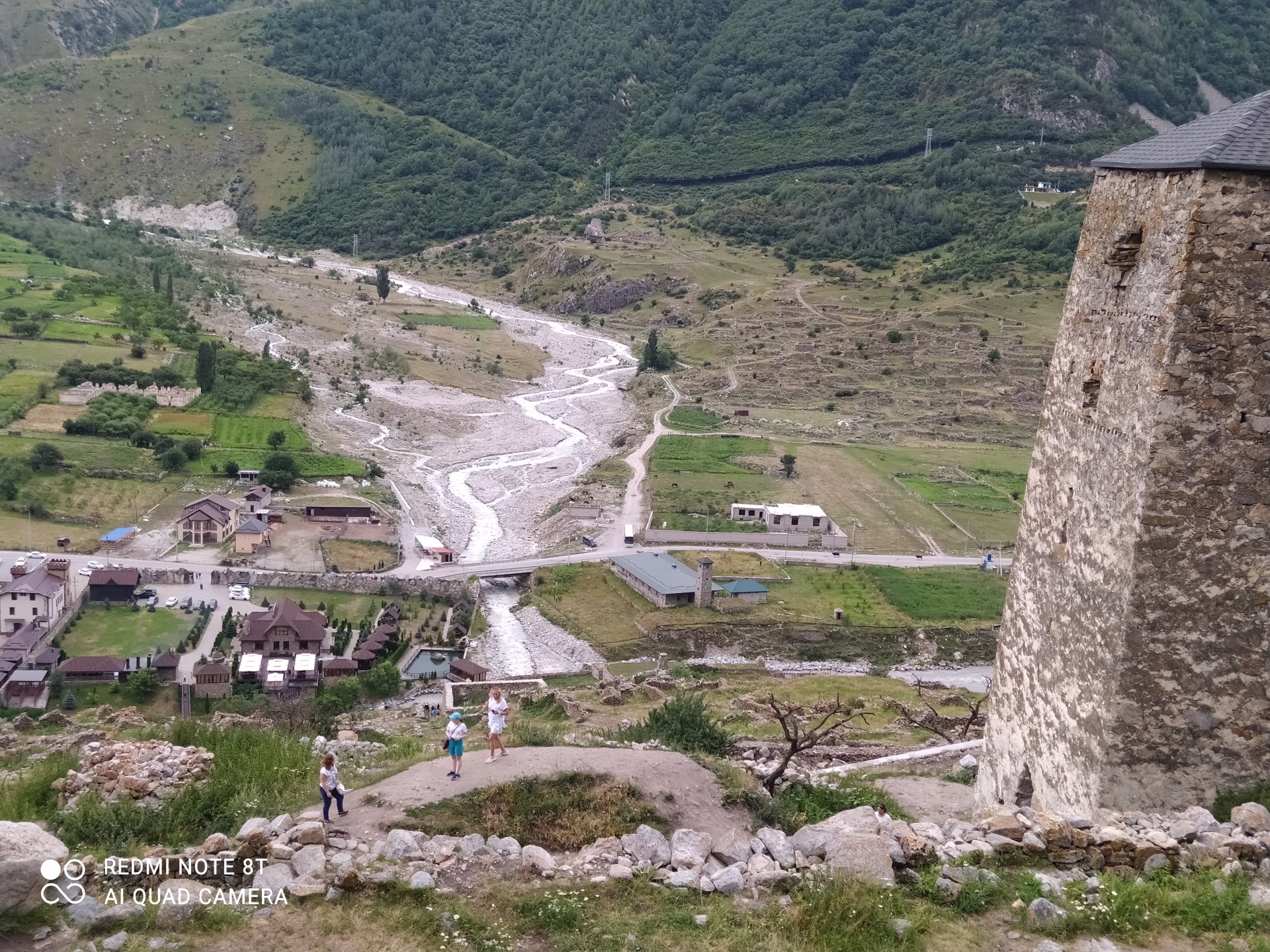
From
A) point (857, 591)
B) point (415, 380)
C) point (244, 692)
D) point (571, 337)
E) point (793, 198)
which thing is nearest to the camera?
point (244, 692)

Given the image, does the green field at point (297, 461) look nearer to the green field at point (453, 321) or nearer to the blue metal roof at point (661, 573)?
the blue metal roof at point (661, 573)

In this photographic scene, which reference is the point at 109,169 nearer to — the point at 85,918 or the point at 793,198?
the point at 793,198

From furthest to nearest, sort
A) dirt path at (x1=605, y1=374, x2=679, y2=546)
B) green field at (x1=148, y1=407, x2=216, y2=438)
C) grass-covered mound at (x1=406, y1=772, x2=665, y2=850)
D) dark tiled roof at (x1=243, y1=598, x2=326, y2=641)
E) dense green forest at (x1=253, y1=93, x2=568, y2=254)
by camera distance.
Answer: dense green forest at (x1=253, y1=93, x2=568, y2=254)
green field at (x1=148, y1=407, x2=216, y2=438)
dirt path at (x1=605, y1=374, x2=679, y2=546)
dark tiled roof at (x1=243, y1=598, x2=326, y2=641)
grass-covered mound at (x1=406, y1=772, x2=665, y2=850)

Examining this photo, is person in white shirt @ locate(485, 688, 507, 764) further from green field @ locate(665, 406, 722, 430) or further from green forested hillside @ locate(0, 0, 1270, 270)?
green forested hillside @ locate(0, 0, 1270, 270)

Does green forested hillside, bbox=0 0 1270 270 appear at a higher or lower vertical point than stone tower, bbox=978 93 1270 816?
higher

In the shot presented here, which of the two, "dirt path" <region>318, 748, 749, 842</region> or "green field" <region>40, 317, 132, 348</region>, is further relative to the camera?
"green field" <region>40, 317, 132, 348</region>

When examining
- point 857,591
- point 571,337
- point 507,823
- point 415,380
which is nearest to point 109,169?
point 571,337

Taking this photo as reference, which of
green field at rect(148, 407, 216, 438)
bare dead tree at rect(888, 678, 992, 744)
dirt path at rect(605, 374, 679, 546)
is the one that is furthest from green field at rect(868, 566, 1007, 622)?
green field at rect(148, 407, 216, 438)

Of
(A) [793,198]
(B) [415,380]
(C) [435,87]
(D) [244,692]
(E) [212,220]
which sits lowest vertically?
(D) [244,692]
